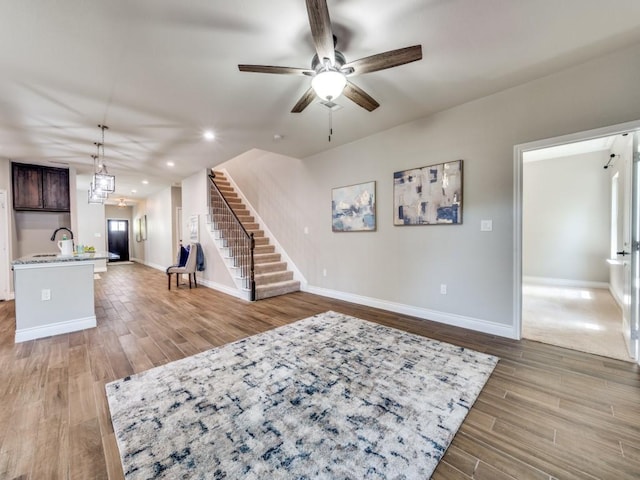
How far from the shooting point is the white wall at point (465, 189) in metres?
2.54

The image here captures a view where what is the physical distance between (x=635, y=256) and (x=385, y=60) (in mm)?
2907

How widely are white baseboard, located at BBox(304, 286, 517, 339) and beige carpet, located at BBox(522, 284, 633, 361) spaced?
0.97 feet


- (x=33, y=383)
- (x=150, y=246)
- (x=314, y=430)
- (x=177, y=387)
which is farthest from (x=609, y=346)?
(x=150, y=246)

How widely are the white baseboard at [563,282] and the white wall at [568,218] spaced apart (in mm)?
45

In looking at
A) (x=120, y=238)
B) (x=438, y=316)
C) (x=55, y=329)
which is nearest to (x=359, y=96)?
(x=438, y=316)

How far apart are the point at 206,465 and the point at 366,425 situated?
933 millimetres

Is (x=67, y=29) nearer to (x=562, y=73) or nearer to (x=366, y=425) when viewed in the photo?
(x=366, y=425)

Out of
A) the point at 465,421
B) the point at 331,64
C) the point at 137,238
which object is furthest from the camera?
the point at 137,238

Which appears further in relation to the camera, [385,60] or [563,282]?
[563,282]

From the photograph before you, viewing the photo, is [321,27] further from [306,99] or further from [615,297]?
[615,297]

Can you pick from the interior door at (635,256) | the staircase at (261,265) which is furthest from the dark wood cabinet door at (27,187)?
the interior door at (635,256)

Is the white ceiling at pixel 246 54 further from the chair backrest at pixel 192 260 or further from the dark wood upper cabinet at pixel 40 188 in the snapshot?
the chair backrest at pixel 192 260

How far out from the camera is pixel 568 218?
5648 mm

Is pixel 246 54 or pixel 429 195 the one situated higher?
pixel 246 54
